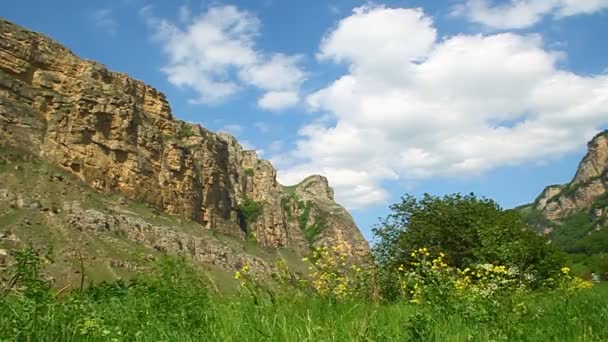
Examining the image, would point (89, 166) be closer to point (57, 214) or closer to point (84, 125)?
point (84, 125)

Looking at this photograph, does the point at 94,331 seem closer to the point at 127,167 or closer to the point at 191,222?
the point at 127,167

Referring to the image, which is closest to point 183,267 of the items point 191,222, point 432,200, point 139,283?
point 139,283

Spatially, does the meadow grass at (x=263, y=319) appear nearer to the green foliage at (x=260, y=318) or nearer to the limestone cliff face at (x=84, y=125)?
the green foliage at (x=260, y=318)

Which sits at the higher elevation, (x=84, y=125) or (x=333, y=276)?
(x=84, y=125)

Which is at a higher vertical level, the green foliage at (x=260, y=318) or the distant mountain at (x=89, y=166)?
the distant mountain at (x=89, y=166)

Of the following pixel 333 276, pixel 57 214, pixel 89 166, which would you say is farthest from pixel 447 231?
pixel 89 166

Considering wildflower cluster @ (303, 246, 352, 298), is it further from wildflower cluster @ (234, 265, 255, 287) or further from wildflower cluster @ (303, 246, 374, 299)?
wildflower cluster @ (234, 265, 255, 287)

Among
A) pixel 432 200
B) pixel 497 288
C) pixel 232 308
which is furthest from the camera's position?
pixel 432 200

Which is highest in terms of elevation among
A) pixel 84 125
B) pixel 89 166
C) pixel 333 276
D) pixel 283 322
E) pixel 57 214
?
pixel 84 125

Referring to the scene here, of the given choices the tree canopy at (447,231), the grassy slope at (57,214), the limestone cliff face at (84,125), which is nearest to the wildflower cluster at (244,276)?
the tree canopy at (447,231)

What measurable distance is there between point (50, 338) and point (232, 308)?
75.1 inches

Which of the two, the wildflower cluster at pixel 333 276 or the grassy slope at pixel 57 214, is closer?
the wildflower cluster at pixel 333 276

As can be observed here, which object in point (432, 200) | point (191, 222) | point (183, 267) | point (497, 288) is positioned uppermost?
point (191, 222)

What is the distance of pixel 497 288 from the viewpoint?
252 inches
